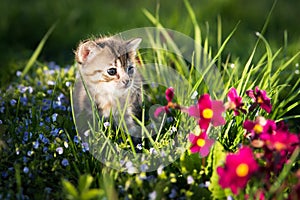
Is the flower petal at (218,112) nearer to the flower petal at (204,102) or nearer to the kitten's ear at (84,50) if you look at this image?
the flower petal at (204,102)

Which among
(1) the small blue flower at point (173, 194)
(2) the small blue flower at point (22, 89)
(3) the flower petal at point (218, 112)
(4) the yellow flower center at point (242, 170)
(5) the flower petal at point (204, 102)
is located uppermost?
(2) the small blue flower at point (22, 89)

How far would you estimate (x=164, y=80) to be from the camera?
12.1 feet

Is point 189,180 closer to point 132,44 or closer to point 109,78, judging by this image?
point 109,78

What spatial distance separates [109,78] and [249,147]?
108cm

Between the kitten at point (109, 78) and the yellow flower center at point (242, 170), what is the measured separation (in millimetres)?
970

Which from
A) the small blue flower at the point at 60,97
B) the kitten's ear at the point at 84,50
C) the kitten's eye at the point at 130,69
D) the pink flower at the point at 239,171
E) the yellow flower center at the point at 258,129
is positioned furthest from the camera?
the small blue flower at the point at 60,97

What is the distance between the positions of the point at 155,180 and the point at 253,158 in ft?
1.67

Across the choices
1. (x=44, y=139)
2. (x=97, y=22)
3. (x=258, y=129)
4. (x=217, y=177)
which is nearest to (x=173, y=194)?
(x=217, y=177)

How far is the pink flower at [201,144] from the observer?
2.42m

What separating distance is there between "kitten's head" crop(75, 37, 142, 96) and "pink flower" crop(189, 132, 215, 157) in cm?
73

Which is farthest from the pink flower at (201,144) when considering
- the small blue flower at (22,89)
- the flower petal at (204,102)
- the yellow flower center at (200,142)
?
the small blue flower at (22,89)

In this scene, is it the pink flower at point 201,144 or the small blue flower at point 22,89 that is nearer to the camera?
the pink flower at point 201,144

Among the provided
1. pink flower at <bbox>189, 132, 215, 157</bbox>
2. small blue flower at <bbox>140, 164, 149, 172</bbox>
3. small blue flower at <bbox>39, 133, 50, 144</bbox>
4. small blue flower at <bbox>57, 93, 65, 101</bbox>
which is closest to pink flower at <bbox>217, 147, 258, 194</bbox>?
pink flower at <bbox>189, 132, 215, 157</bbox>

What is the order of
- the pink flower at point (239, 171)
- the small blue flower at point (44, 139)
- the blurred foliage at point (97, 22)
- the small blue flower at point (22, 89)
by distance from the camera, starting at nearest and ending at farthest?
1. the pink flower at point (239, 171)
2. the small blue flower at point (44, 139)
3. the small blue flower at point (22, 89)
4. the blurred foliage at point (97, 22)
